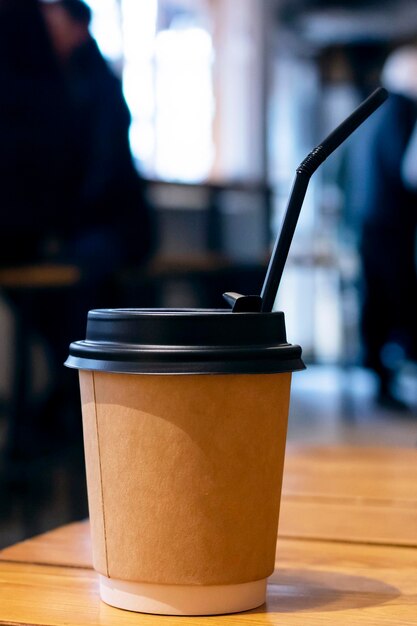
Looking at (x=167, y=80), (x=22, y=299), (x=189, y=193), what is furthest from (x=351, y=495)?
(x=167, y=80)

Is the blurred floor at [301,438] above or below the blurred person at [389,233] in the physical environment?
below

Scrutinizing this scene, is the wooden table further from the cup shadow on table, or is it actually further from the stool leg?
the stool leg

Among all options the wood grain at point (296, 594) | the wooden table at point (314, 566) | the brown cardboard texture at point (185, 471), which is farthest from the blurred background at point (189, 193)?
the brown cardboard texture at point (185, 471)

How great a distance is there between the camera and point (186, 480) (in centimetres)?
65

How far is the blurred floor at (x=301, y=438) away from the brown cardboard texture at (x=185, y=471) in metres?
1.34

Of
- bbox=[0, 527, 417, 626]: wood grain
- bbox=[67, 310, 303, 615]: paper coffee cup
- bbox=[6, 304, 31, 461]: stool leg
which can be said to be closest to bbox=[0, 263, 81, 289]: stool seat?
bbox=[6, 304, 31, 461]: stool leg

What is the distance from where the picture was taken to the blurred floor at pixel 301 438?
2.28 m

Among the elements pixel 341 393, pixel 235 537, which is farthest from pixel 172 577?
pixel 341 393

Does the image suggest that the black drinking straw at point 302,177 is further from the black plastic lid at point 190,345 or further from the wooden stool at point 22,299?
the wooden stool at point 22,299

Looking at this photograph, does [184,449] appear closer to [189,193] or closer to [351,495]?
[351,495]

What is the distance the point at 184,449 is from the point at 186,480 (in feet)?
0.07

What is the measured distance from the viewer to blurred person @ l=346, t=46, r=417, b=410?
4.64 metres

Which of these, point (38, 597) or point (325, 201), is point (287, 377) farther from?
point (325, 201)

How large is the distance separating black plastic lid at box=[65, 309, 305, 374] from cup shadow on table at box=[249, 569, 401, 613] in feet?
0.50
